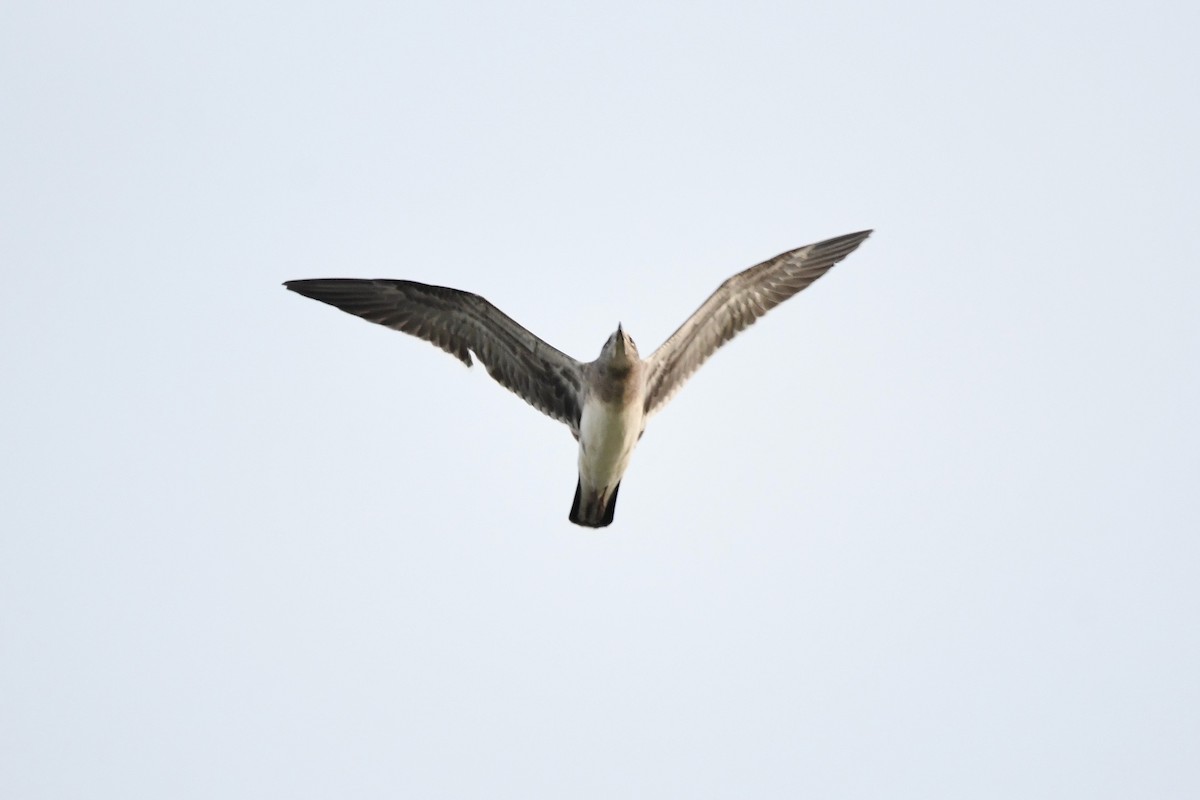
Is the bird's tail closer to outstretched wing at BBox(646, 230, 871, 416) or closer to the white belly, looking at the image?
the white belly

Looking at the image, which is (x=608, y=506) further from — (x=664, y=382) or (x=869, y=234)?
(x=869, y=234)

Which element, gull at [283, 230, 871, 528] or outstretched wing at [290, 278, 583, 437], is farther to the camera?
outstretched wing at [290, 278, 583, 437]

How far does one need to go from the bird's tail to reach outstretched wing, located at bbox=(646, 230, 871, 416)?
0.99m

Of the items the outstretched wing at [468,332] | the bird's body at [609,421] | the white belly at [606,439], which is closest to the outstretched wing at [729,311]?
the bird's body at [609,421]

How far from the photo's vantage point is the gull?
1523 centimetres

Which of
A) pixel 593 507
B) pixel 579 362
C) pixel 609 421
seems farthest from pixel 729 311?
pixel 593 507

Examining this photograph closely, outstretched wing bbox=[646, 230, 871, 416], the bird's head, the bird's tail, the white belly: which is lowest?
the bird's tail

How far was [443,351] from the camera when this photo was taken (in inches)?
623

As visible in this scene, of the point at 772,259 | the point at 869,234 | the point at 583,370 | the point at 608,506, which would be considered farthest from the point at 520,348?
the point at 869,234

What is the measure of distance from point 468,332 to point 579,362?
1.26 meters

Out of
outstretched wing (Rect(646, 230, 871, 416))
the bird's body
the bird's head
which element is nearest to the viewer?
the bird's head

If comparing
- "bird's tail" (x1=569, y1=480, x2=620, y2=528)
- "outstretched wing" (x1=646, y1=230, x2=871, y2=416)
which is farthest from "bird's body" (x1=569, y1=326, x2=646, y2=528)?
"outstretched wing" (x1=646, y1=230, x2=871, y2=416)

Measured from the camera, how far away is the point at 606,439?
15.2m

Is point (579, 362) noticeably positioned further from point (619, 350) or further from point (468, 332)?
point (468, 332)
